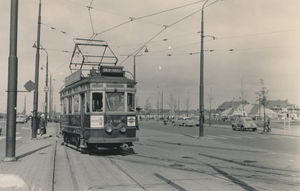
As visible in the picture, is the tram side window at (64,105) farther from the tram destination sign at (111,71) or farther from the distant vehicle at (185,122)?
the distant vehicle at (185,122)

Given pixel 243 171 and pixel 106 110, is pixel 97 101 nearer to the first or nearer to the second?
pixel 106 110

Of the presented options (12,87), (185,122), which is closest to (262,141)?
(12,87)

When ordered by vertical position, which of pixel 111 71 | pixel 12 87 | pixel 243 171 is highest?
pixel 111 71

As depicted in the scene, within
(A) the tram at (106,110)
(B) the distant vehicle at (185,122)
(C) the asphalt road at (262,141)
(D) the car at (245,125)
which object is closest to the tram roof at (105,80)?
(A) the tram at (106,110)

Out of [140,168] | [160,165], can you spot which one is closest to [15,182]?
[140,168]

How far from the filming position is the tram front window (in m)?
11.6

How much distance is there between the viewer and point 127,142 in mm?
11688

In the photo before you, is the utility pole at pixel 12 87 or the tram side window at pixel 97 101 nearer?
the utility pole at pixel 12 87

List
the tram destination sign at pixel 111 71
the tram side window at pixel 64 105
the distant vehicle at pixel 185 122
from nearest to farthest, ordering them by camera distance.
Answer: the tram destination sign at pixel 111 71, the tram side window at pixel 64 105, the distant vehicle at pixel 185 122

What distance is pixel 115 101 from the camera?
1181 centimetres

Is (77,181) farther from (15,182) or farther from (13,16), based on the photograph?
(13,16)

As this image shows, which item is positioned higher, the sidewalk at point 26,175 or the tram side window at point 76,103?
the tram side window at point 76,103

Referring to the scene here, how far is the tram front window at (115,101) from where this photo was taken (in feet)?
38.2

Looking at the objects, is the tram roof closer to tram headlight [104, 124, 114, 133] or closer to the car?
tram headlight [104, 124, 114, 133]
